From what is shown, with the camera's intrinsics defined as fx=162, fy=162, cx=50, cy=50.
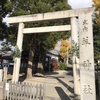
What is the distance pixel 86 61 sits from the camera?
18.9 ft

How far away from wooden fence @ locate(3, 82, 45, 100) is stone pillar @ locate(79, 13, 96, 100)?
178cm

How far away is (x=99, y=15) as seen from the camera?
47.9 feet

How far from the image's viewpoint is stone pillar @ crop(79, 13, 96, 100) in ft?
18.1

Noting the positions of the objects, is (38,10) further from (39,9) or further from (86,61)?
(86,61)

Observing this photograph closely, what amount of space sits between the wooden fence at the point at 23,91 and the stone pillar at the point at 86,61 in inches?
70.1

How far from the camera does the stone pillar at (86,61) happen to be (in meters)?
5.53

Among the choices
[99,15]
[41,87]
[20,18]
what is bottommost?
[41,87]

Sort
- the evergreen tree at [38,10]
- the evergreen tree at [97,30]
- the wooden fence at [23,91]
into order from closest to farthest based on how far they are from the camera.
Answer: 1. the wooden fence at [23,91]
2. the evergreen tree at [38,10]
3. the evergreen tree at [97,30]

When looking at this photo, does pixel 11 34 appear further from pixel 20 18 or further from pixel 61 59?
pixel 61 59

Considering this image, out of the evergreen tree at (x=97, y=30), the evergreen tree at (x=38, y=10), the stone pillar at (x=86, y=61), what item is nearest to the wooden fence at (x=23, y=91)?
the stone pillar at (x=86, y=61)

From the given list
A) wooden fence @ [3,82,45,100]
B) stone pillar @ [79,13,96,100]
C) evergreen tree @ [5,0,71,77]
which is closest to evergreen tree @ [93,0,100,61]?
evergreen tree @ [5,0,71,77]

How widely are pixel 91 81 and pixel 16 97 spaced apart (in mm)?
3437

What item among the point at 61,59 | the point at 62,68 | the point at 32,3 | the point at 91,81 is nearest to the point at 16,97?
the point at 91,81

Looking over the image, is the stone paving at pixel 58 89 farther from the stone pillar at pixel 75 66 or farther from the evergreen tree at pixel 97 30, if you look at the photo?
the evergreen tree at pixel 97 30
